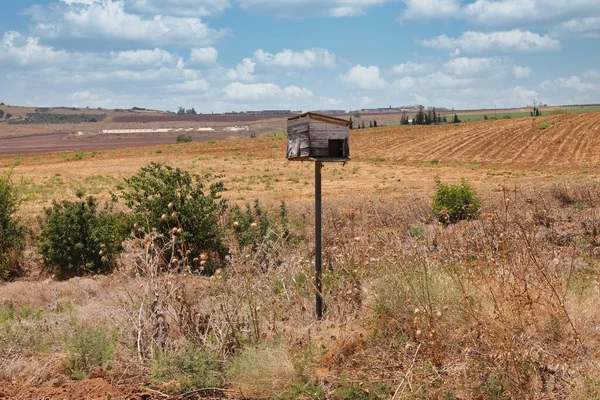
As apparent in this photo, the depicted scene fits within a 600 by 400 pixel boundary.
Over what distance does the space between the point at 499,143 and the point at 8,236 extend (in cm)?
4246

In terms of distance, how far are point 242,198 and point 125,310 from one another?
→ 22.0 m

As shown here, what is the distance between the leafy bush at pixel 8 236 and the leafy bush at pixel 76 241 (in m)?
0.75

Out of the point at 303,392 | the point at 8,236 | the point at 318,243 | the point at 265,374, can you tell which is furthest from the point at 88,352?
the point at 8,236

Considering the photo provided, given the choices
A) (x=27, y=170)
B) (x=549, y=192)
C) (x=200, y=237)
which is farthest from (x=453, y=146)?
(x=200, y=237)

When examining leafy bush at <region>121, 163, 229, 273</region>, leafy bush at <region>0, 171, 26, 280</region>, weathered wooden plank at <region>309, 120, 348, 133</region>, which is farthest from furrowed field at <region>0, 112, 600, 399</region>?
leafy bush at <region>0, 171, 26, 280</region>

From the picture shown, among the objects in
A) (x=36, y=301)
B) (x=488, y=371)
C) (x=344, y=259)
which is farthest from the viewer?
(x=36, y=301)

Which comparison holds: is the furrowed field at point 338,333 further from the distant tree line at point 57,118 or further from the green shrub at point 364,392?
the distant tree line at point 57,118

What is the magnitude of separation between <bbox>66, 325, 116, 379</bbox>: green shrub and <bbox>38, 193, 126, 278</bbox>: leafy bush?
8.21 meters

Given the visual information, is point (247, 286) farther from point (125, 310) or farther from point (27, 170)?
point (27, 170)

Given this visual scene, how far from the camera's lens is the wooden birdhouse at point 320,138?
21.3 feet

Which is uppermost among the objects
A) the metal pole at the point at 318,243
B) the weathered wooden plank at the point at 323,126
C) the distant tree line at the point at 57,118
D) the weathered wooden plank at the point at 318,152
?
the distant tree line at the point at 57,118

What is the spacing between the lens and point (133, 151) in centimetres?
5812

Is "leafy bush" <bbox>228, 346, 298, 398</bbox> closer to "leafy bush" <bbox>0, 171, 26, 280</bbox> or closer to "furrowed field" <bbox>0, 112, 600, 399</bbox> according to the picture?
"furrowed field" <bbox>0, 112, 600, 399</bbox>

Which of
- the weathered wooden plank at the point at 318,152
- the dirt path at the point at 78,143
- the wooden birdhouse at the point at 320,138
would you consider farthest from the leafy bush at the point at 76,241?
the dirt path at the point at 78,143
